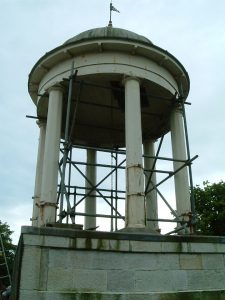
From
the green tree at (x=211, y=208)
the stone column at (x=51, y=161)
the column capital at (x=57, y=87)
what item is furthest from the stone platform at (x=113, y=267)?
the green tree at (x=211, y=208)

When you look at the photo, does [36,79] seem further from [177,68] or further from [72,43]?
[177,68]

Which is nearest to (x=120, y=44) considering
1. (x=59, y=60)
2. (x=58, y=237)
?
(x=59, y=60)

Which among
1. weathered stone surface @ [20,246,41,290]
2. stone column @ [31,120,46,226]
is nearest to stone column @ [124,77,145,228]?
weathered stone surface @ [20,246,41,290]

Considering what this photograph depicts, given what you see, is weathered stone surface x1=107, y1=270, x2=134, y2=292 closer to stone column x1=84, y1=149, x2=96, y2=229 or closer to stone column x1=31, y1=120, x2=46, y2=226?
stone column x1=31, y1=120, x2=46, y2=226

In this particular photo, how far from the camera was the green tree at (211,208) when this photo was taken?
3023 centimetres

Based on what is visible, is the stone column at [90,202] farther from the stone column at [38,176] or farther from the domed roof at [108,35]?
the domed roof at [108,35]

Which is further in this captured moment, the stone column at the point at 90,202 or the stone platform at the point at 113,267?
the stone column at the point at 90,202

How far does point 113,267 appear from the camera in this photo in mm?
9516

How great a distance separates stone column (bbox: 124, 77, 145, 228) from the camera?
36.0ft

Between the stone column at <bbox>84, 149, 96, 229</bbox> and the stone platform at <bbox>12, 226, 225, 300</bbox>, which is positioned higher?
the stone column at <bbox>84, 149, 96, 229</bbox>

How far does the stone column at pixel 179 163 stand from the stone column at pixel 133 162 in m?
2.26

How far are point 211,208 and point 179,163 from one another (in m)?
19.4

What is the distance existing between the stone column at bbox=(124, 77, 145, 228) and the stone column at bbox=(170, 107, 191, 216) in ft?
7.40

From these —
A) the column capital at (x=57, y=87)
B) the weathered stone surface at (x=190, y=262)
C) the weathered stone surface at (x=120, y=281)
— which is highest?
the column capital at (x=57, y=87)
